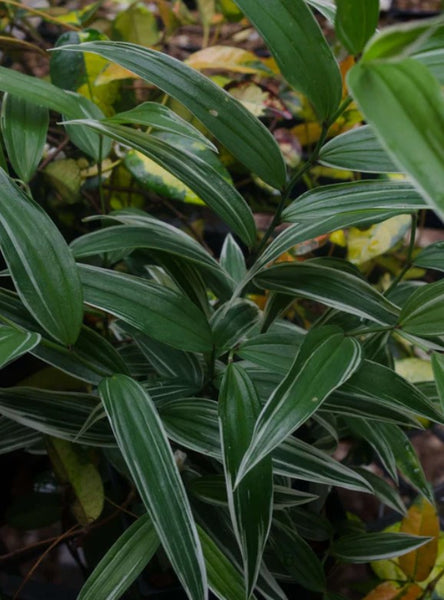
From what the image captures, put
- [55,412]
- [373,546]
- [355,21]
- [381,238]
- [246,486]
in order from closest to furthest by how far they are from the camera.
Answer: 1. [355,21]
2. [246,486]
3. [55,412]
4. [373,546]
5. [381,238]

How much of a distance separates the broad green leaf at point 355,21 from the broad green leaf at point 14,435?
1.60ft

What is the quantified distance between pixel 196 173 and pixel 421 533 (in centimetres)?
51

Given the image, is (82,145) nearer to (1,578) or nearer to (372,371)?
(372,371)

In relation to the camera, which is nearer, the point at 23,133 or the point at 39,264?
the point at 39,264

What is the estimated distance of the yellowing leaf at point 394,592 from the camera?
29.4 inches

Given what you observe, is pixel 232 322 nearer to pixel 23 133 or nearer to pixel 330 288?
pixel 330 288

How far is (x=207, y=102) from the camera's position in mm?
532

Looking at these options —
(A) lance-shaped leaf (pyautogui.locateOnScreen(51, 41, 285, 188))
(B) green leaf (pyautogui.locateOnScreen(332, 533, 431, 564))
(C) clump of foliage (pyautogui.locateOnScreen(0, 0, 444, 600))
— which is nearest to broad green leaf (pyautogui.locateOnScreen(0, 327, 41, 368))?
(C) clump of foliage (pyautogui.locateOnScreen(0, 0, 444, 600))

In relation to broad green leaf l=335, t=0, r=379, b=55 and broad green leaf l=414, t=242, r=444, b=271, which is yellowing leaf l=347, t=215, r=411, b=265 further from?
broad green leaf l=335, t=0, r=379, b=55

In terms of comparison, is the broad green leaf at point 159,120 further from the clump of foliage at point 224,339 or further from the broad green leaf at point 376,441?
the broad green leaf at point 376,441

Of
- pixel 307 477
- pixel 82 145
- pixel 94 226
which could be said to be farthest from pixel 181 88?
pixel 94 226

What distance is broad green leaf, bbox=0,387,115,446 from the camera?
0.59 m

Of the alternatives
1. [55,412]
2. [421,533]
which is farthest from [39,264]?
[421,533]

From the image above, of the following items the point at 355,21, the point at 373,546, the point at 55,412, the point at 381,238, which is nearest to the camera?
the point at 355,21
